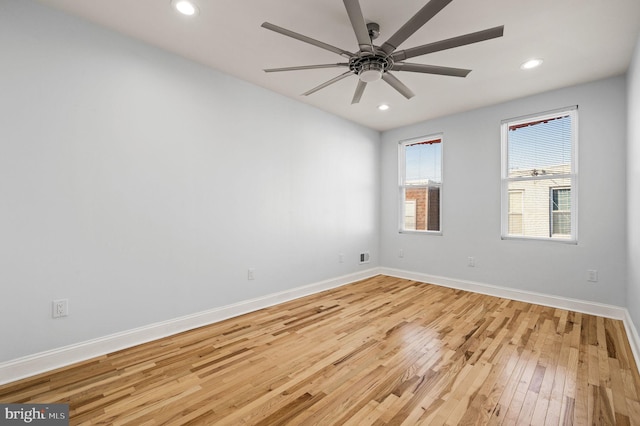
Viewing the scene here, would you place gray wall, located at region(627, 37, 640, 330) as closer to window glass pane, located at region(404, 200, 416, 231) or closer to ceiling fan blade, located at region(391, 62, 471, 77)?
ceiling fan blade, located at region(391, 62, 471, 77)

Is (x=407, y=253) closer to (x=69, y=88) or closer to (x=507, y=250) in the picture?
(x=507, y=250)

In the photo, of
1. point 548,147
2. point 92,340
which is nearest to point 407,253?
point 548,147

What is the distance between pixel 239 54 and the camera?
2762 millimetres

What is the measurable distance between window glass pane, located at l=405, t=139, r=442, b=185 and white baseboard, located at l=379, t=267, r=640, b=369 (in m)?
1.63

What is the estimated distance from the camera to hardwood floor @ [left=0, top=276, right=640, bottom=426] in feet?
5.38

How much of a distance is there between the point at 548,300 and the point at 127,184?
489cm

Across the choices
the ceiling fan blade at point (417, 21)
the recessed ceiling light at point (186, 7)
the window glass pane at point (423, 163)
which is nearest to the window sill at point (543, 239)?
the window glass pane at point (423, 163)

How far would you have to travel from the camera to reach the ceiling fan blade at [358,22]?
154cm

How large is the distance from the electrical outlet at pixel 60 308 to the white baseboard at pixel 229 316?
0.25 metres

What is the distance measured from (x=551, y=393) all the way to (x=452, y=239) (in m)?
2.80

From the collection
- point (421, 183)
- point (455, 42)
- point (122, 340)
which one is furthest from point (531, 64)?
point (122, 340)

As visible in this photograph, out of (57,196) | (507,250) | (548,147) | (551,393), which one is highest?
(548,147)

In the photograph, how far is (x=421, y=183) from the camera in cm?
493

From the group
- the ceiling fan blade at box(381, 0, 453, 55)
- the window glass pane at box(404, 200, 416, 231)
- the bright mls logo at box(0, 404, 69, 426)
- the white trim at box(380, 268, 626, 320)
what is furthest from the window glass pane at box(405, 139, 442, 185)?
the bright mls logo at box(0, 404, 69, 426)
